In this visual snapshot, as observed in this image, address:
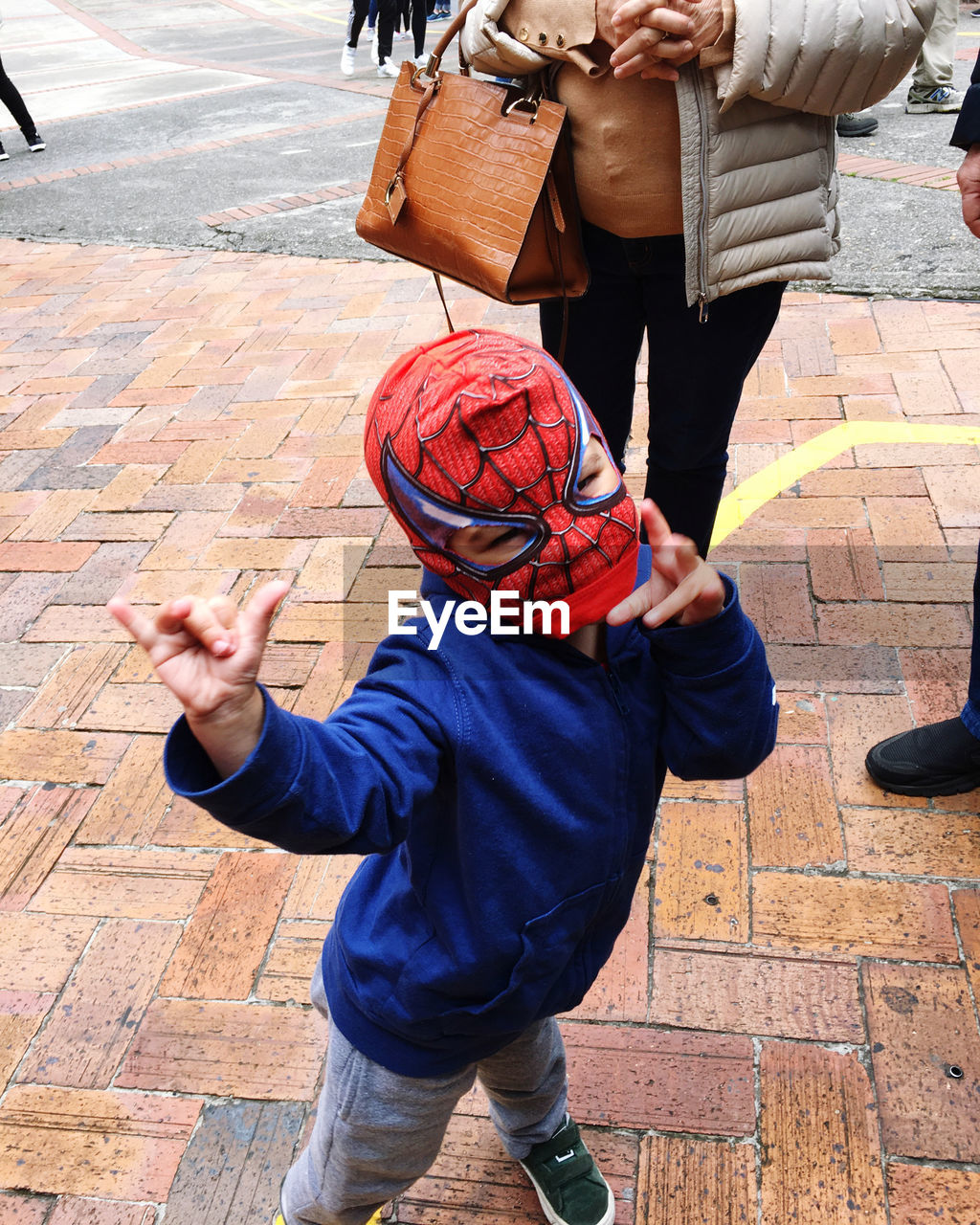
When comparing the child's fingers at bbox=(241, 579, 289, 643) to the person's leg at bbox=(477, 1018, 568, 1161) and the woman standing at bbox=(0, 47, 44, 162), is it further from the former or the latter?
the woman standing at bbox=(0, 47, 44, 162)

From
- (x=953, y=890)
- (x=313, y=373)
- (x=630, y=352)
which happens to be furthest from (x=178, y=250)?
(x=953, y=890)

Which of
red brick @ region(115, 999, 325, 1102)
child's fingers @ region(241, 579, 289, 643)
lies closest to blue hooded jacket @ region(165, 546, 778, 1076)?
child's fingers @ region(241, 579, 289, 643)

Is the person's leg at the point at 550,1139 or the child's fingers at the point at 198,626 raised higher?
the child's fingers at the point at 198,626

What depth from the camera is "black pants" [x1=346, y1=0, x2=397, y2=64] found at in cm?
1002

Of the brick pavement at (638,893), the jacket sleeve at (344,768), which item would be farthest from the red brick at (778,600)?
the jacket sleeve at (344,768)

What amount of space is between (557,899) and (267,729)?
464 mm

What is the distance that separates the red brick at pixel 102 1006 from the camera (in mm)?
2027

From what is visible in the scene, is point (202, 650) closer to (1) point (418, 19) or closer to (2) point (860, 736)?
(2) point (860, 736)

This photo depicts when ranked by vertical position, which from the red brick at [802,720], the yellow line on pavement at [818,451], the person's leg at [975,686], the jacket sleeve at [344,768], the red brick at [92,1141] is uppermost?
the jacket sleeve at [344,768]

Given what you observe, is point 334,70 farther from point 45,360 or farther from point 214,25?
point 45,360

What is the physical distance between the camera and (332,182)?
23.5 ft

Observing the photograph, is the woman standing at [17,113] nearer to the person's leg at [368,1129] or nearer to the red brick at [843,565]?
the red brick at [843,565]

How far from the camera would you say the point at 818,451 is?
368 centimetres

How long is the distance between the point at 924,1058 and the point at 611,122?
1.76 m
